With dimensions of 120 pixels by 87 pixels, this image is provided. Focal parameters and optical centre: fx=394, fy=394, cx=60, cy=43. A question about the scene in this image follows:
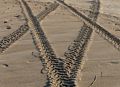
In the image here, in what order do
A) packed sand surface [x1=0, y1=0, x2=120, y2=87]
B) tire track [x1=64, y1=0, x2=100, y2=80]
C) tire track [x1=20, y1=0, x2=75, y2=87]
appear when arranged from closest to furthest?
1. tire track [x1=20, y1=0, x2=75, y2=87]
2. packed sand surface [x1=0, y1=0, x2=120, y2=87]
3. tire track [x1=64, y1=0, x2=100, y2=80]

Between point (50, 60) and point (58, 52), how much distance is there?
79 centimetres

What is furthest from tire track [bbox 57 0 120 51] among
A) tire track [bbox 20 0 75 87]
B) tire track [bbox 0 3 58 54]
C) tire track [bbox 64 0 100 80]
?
tire track [bbox 20 0 75 87]

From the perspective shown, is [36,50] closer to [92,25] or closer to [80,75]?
[80,75]

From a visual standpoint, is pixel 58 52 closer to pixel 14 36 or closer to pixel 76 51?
pixel 76 51

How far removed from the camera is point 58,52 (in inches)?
396

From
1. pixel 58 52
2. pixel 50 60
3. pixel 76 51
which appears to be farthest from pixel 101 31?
pixel 50 60

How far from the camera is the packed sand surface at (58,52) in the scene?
8164 millimetres

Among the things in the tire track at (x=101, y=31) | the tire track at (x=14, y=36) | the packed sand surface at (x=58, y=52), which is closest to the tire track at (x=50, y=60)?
the packed sand surface at (x=58, y=52)

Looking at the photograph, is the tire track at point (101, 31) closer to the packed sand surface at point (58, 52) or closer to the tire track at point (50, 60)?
the packed sand surface at point (58, 52)

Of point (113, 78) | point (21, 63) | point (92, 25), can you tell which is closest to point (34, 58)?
point (21, 63)

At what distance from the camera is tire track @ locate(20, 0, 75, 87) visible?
7.95 m

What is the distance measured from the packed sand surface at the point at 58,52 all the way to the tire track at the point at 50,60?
0.14m

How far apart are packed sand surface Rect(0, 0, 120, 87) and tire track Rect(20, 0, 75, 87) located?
0.46ft

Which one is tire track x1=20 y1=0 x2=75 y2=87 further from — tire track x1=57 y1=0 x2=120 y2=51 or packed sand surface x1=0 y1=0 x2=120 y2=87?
tire track x1=57 y1=0 x2=120 y2=51
